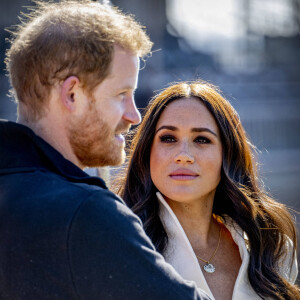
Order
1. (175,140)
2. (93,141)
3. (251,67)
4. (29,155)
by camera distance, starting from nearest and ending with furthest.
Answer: (29,155), (93,141), (175,140), (251,67)

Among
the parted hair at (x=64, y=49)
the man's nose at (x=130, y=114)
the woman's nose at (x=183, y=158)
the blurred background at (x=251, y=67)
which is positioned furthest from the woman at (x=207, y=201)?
the blurred background at (x=251, y=67)

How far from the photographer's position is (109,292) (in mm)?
1438

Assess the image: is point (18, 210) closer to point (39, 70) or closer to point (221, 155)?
point (39, 70)

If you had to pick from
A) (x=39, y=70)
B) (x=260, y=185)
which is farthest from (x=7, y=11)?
(x=39, y=70)

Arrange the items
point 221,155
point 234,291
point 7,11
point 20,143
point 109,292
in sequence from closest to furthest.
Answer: point 109,292 < point 20,143 < point 234,291 < point 221,155 < point 7,11

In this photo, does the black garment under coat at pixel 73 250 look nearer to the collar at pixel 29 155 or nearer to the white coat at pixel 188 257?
the collar at pixel 29 155

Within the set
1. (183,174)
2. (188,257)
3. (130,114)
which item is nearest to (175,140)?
(183,174)

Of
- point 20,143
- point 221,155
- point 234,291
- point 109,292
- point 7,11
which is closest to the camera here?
point 109,292

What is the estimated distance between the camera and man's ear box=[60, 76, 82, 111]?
1.62m

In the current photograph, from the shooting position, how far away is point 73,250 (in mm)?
1424

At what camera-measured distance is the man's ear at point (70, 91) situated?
5.33 feet

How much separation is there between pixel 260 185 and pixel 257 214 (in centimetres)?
30

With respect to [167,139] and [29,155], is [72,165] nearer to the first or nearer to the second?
[29,155]

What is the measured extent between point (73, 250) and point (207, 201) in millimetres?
1394
